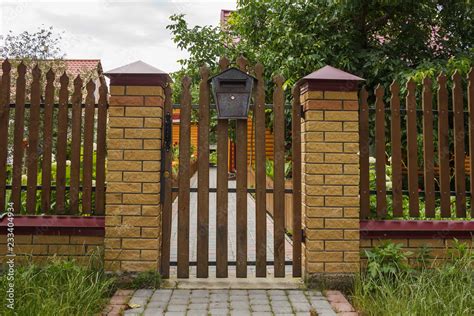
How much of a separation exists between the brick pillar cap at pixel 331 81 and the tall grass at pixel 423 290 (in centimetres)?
156

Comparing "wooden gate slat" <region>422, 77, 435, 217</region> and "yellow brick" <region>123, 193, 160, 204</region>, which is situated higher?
"wooden gate slat" <region>422, 77, 435, 217</region>

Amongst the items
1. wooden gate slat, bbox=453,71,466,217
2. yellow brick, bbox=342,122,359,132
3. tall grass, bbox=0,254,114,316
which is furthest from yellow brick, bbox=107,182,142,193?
wooden gate slat, bbox=453,71,466,217

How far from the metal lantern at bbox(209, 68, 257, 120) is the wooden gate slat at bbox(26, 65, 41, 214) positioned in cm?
152

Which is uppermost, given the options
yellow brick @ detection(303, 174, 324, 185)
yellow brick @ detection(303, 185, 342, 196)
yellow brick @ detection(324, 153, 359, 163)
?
yellow brick @ detection(324, 153, 359, 163)

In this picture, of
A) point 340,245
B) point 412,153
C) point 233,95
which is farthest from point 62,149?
point 412,153

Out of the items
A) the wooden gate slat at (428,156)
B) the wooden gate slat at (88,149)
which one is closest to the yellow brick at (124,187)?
the wooden gate slat at (88,149)

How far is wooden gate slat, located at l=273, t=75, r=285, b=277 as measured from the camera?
348cm

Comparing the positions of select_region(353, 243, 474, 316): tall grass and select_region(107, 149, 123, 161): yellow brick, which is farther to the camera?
select_region(107, 149, 123, 161): yellow brick

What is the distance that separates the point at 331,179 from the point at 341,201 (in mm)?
207

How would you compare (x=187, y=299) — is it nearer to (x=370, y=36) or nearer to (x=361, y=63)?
(x=361, y=63)

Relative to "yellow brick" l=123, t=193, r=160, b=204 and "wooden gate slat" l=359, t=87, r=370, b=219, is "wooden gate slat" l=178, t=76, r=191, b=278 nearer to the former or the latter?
"yellow brick" l=123, t=193, r=160, b=204

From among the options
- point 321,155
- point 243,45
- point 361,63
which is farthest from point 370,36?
point 321,155

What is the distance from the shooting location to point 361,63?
7.29 meters

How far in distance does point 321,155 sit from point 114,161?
1769mm
